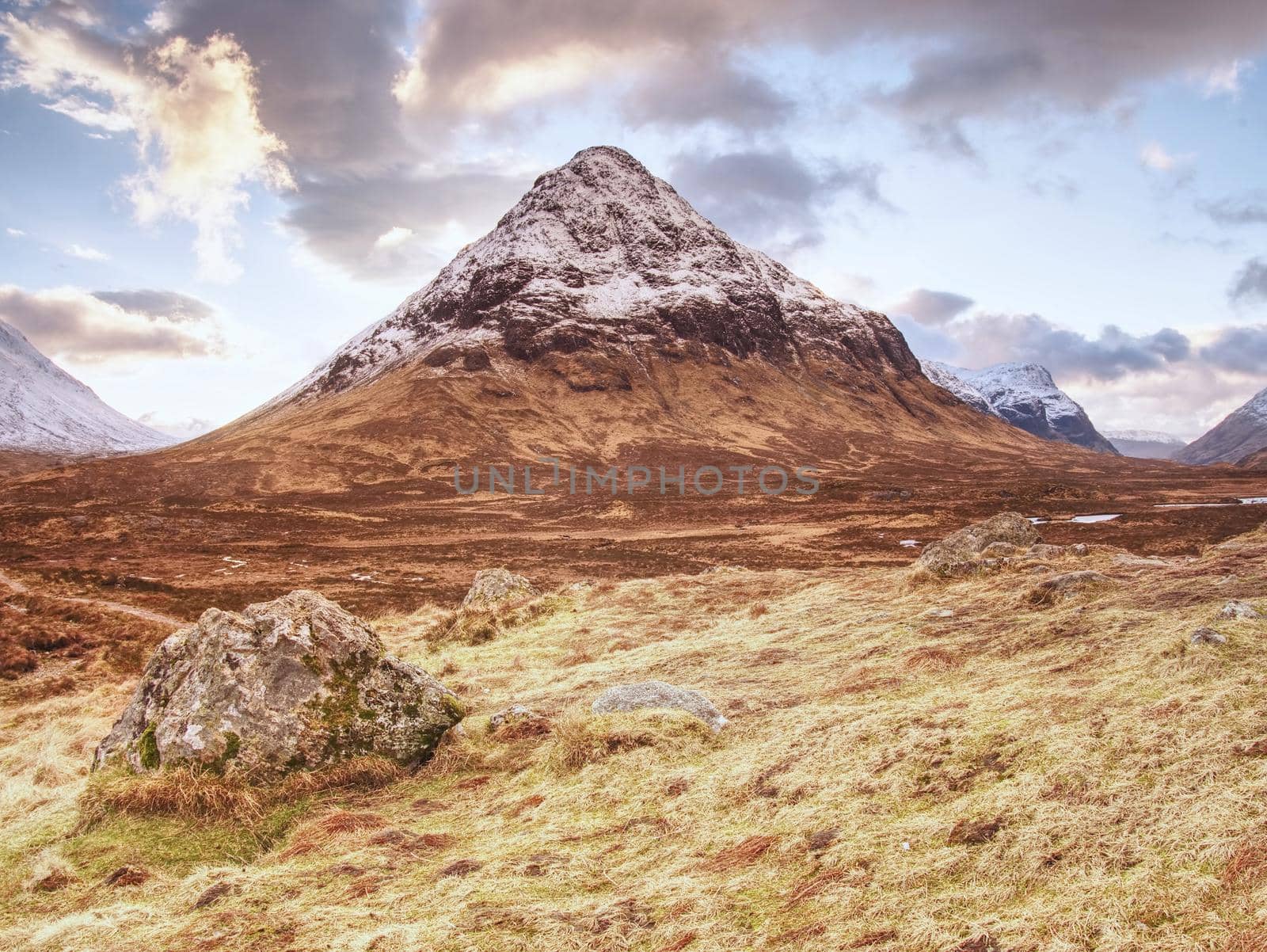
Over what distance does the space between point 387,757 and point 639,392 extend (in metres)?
158

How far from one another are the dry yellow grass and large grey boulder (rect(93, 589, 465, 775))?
2.01ft

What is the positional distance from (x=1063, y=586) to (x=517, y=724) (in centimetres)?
1083

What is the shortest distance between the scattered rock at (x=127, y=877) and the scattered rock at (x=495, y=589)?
16850 mm

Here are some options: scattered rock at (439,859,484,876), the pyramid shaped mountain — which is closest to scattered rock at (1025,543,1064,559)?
scattered rock at (439,859,484,876)

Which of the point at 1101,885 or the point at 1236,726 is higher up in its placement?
the point at 1236,726

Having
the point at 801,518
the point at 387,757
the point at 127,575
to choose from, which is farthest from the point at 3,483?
the point at 387,757

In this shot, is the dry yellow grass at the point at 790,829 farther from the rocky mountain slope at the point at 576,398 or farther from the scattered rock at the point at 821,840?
the rocky mountain slope at the point at 576,398

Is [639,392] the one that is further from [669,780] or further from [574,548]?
[669,780]

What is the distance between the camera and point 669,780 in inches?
283

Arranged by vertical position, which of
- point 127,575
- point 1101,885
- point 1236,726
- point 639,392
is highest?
point 639,392

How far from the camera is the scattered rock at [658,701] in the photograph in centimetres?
893

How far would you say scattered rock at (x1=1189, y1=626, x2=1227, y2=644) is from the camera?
7715mm

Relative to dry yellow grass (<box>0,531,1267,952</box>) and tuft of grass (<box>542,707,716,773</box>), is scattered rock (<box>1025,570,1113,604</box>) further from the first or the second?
tuft of grass (<box>542,707,716,773</box>)

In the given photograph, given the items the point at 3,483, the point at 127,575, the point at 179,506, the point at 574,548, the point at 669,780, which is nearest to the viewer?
the point at 669,780
